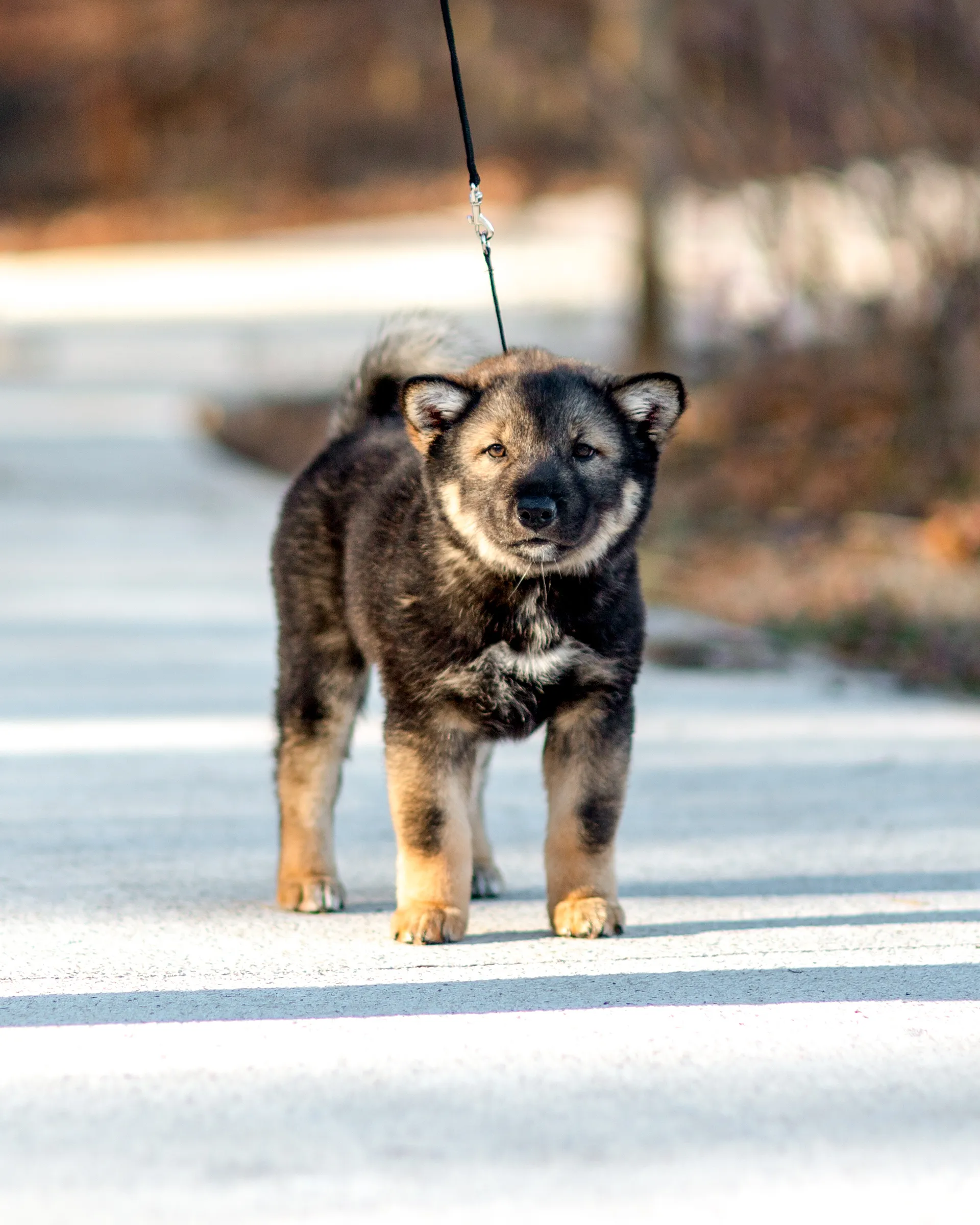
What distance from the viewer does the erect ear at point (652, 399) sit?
4.23m

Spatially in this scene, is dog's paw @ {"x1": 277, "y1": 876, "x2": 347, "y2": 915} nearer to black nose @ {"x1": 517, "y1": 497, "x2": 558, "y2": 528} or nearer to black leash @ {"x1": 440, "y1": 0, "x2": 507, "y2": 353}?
black nose @ {"x1": 517, "y1": 497, "x2": 558, "y2": 528}

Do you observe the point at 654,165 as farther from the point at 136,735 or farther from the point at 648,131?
the point at 136,735

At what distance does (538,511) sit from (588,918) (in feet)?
3.13

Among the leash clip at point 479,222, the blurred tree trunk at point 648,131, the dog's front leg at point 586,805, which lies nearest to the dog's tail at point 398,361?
the leash clip at point 479,222

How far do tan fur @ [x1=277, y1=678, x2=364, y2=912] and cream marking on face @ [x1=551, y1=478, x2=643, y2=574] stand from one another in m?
0.80

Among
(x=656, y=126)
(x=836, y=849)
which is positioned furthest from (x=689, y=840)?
(x=656, y=126)

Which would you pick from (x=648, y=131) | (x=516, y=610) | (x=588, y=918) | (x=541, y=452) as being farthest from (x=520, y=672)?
(x=648, y=131)

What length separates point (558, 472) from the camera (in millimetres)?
4094

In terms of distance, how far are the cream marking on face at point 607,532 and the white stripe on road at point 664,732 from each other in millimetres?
2425

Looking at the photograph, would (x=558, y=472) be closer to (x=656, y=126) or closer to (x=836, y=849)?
Answer: (x=836, y=849)

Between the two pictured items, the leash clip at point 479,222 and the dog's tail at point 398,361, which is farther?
the dog's tail at point 398,361

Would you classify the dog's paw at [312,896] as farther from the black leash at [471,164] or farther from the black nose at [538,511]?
the black leash at [471,164]

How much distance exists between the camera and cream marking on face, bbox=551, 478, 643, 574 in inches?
163

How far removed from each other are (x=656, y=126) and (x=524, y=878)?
33.3 feet
